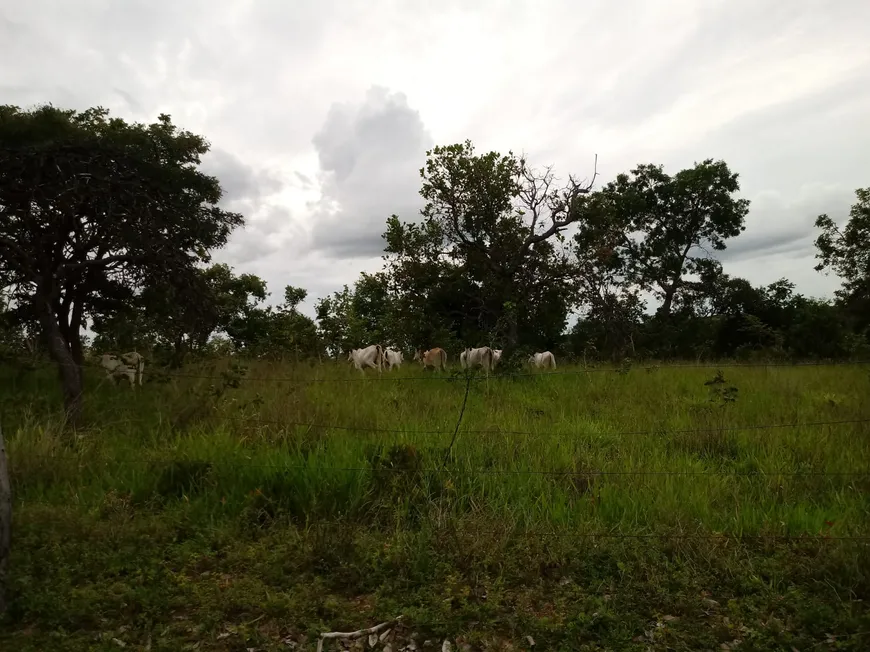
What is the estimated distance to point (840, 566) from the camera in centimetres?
319

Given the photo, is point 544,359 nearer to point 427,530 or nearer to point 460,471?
point 460,471

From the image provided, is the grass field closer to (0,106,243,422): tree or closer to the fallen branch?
the fallen branch

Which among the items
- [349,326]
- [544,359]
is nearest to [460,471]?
[544,359]

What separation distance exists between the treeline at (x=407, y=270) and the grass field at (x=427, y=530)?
1.78 m

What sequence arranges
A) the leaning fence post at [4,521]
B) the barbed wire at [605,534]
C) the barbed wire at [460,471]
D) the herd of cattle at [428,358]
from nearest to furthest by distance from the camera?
the leaning fence post at [4,521]
the barbed wire at [605,534]
the barbed wire at [460,471]
the herd of cattle at [428,358]

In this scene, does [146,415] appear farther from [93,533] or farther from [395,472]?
[395,472]

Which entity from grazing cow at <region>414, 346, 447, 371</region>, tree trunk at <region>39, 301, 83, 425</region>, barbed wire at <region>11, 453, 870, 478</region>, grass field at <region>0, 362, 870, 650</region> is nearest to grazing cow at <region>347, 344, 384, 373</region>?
grazing cow at <region>414, 346, 447, 371</region>

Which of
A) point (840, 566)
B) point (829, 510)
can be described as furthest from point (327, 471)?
point (829, 510)

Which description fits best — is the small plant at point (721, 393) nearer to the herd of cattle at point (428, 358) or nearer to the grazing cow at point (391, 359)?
the herd of cattle at point (428, 358)

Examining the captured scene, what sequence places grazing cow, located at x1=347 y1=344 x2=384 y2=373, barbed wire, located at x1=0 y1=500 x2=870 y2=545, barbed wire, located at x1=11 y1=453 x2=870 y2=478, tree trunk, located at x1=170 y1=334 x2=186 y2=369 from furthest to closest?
grazing cow, located at x1=347 y1=344 x2=384 y2=373, tree trunk, located at x1=170 y1=334 x2=186 y2=369, barbed wire, located at x1=11 y1=453 x2=870 y2=478, barbed wire, located at x1=0 y1=500 x2=870 y2=545

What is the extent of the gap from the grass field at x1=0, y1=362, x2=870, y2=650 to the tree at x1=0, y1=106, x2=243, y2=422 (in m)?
1.40

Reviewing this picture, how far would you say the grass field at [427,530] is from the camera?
9.52ft

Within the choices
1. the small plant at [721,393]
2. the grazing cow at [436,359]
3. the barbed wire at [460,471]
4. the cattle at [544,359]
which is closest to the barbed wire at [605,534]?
the barbed wire at [460,471]

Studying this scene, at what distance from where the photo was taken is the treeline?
633 centimetres
